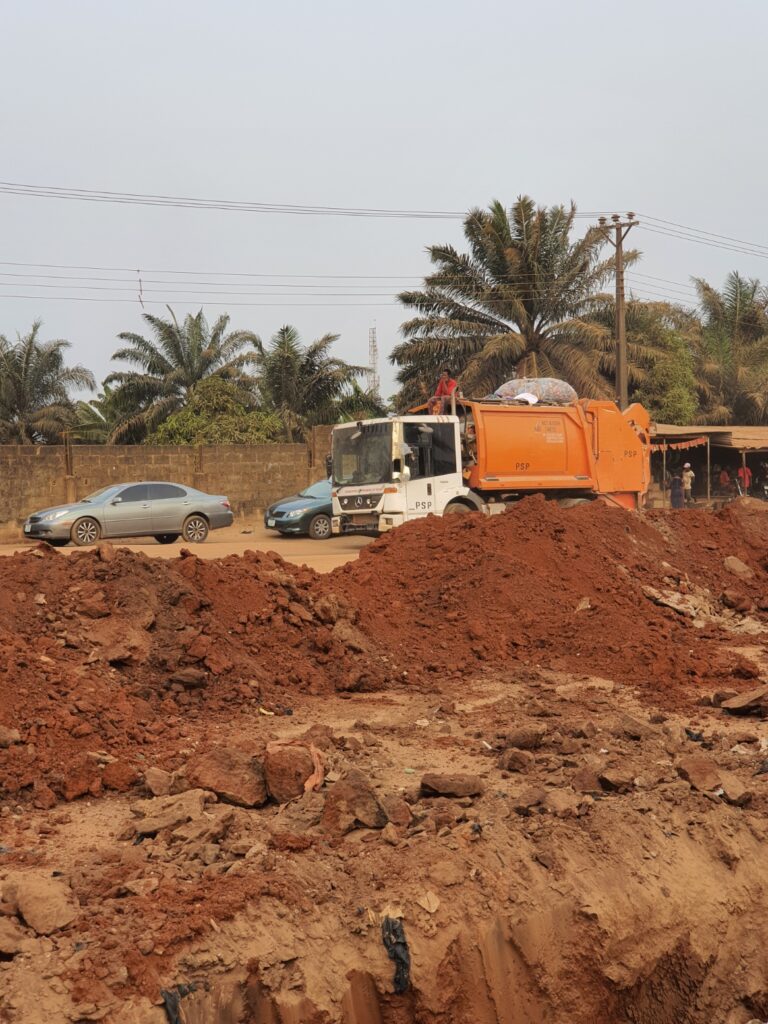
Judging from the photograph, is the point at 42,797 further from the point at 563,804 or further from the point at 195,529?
the point at 195,529

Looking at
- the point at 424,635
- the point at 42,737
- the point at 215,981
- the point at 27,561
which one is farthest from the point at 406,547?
the point at 215,981

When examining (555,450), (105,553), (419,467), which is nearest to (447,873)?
(105,553)

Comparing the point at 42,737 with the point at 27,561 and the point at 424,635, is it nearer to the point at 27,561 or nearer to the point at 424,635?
the point at 27,561

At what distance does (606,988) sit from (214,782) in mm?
2345

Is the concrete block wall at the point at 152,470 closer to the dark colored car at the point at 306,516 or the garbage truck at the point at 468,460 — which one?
the dark colored car at the point at 306,516

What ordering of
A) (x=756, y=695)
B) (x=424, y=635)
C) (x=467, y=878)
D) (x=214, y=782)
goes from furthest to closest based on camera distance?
1. (x=424, y=635)
2. (x=756, y=695)
3. (x=214, y=782)
4. (x=467, y=878)

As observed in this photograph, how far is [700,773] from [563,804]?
1.08 meters

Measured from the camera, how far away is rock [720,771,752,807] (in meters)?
6.14

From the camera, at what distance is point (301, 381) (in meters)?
37.1

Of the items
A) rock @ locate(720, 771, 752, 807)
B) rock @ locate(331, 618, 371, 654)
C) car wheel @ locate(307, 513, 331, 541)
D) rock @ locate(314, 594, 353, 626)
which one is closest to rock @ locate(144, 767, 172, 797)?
rock @ locate(720, 771, 752, 807)

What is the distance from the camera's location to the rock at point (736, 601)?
12727 millimetres

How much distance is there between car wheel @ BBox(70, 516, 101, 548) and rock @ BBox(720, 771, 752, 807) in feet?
53.4

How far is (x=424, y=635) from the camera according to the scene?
34.3 feet

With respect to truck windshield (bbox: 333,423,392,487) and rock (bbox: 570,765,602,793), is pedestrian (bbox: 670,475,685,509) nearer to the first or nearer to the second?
truck windshield (bbox: 333,423,392,487)
